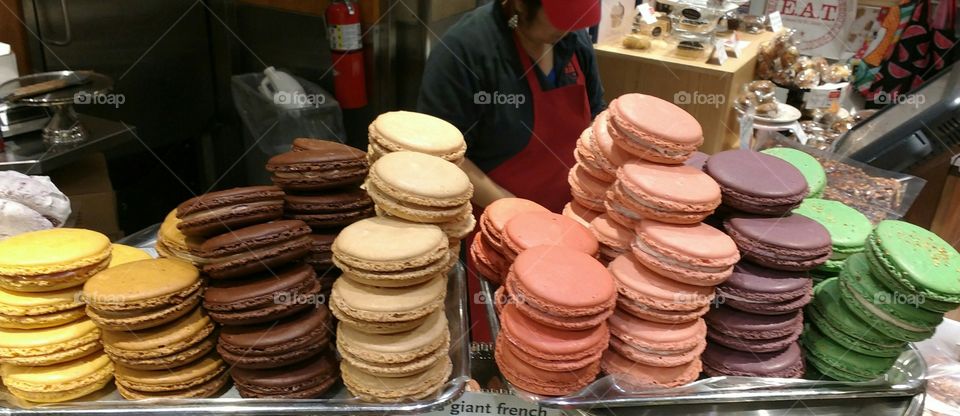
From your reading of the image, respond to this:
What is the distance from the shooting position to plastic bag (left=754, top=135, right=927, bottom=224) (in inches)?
89.5

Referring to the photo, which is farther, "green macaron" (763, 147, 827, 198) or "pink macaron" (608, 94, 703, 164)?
"green macaron" (763, 147, 827, 198)

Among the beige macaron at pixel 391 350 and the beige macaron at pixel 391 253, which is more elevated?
the beige macaron at pixel 391 253

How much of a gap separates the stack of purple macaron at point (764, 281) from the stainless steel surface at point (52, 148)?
2834 mm

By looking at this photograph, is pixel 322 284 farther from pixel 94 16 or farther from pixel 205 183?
pixel 205 183

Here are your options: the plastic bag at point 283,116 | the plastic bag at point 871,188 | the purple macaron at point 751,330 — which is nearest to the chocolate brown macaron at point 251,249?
the purple macaron at point 751,330

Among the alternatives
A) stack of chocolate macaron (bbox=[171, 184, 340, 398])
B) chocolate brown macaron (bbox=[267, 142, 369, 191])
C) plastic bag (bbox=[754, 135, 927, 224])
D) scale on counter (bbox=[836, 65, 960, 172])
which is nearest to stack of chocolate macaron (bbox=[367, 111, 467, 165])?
chocolate brown macaron (bbox=[267, 142, 369, 191])

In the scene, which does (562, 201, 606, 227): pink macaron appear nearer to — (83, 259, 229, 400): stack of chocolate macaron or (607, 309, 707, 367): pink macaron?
(607, 309, 707, 367): pink macaron

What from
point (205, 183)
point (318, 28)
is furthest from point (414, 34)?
point (205, 183)

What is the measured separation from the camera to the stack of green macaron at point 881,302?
1.46m

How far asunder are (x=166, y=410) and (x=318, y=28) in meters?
3.43

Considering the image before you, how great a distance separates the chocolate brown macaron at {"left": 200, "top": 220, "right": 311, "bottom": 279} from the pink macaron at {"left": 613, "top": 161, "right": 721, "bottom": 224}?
2.59 ft

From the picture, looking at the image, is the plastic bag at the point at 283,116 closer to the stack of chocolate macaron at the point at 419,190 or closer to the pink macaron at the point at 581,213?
the pink macaron at the point at 581,213

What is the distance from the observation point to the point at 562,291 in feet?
4.59

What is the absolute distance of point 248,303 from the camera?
1.38 metres
